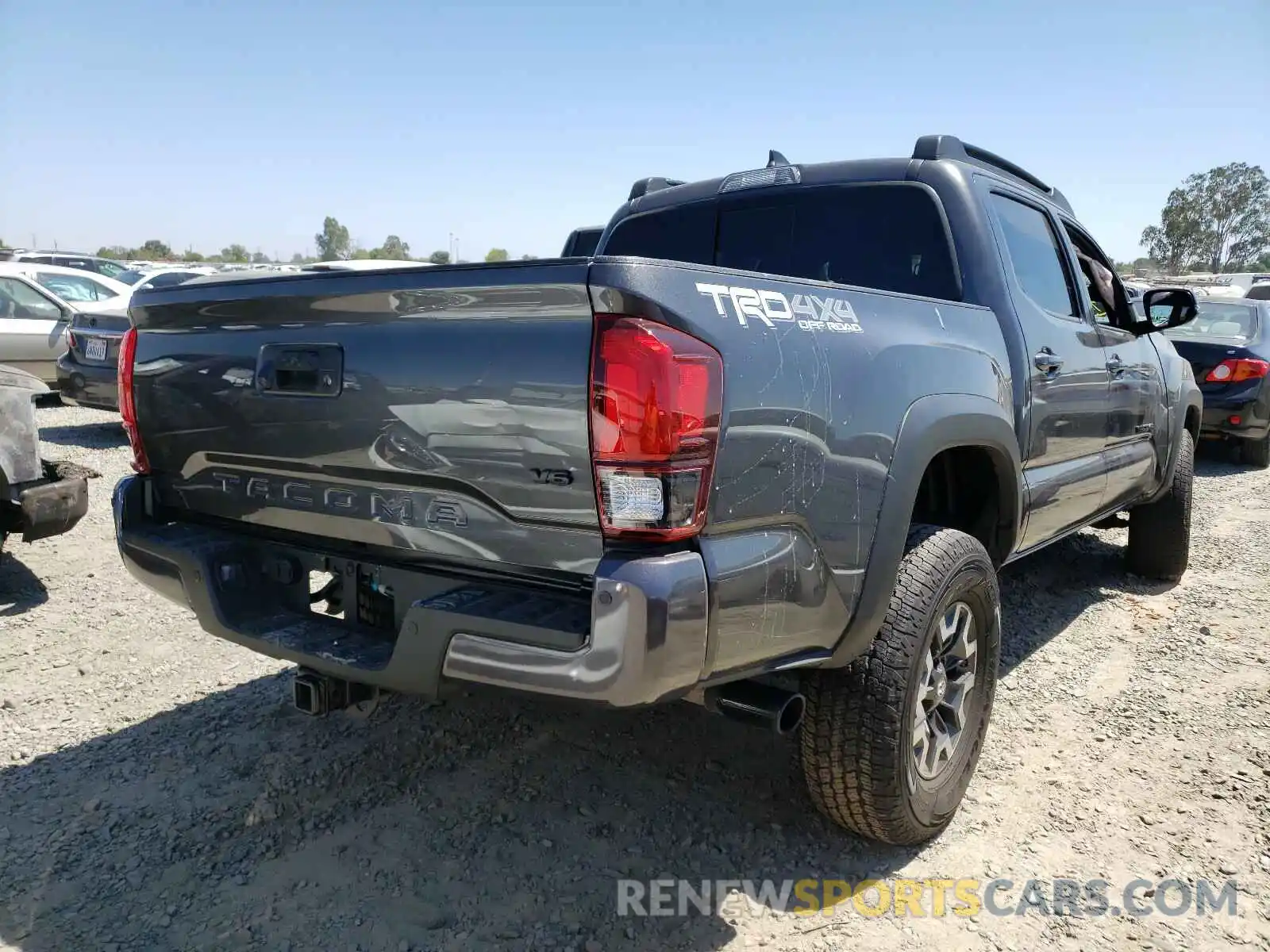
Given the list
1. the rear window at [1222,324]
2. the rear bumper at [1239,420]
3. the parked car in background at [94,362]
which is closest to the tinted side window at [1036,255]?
the rear bumper at [1239,420]

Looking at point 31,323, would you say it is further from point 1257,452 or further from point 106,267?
point 106,267

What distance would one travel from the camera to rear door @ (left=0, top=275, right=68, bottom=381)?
400 inches

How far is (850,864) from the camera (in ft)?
8.63

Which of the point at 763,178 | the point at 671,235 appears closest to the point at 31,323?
the point at 671,235

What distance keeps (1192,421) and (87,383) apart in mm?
8901

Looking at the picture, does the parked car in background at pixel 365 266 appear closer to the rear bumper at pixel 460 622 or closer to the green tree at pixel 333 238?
the rear bumper at pixel 460 622

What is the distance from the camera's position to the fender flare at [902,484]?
2.31 meters

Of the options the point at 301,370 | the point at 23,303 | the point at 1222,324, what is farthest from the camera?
the point at 23,303

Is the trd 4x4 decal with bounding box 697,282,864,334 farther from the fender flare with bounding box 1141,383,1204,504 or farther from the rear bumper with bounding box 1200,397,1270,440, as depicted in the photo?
the rear bumper with bounding box 1200,397,1270,440

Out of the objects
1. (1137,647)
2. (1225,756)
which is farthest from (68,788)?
(1137,647)

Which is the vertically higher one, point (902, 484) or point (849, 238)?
point (849, 238)

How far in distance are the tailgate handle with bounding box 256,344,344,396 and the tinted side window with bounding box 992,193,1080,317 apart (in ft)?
7.90

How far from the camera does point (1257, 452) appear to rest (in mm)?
9398

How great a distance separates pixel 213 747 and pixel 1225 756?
3.56 meters
